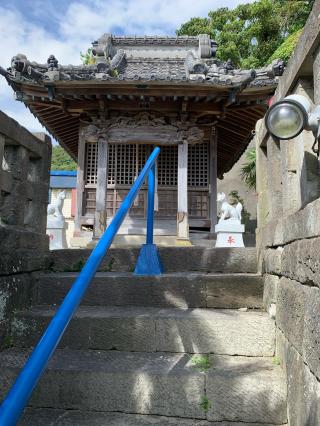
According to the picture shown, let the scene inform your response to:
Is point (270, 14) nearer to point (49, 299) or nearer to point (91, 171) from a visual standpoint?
point (91, 171)

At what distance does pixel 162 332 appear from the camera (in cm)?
247

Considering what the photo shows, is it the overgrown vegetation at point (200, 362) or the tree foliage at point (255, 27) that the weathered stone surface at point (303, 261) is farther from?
the tree foliage at point (255, 27)

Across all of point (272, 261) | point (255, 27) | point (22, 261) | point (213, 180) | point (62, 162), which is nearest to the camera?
point (272, 261)

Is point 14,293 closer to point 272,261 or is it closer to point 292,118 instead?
point 272,261

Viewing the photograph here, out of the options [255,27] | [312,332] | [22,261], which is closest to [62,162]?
[255,27]

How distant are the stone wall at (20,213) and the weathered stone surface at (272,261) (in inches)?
73.6

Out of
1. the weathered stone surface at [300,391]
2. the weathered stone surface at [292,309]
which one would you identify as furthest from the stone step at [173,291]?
the weathered stone surface at [300,391]

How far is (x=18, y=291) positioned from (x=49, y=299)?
35cm

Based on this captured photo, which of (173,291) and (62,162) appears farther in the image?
(62,162)

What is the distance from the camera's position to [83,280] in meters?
1.75

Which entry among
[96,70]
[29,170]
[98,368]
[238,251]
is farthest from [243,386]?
[96,70]

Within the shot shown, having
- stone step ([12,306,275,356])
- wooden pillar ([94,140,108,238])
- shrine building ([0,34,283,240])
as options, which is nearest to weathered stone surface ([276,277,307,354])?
stone step ([12,306,275,356])

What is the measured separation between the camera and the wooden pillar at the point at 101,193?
25.6 ft

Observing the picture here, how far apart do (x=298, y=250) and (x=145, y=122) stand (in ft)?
22.7
